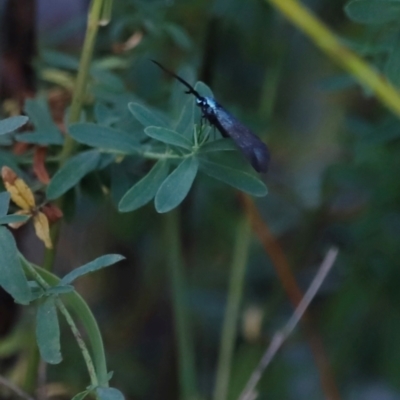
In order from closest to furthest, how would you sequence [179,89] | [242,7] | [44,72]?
[179,89] < [44,72] < [242,7]

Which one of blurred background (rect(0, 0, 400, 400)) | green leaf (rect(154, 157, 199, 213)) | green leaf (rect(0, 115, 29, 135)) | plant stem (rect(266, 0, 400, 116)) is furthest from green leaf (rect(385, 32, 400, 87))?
green leaf (rect(0, 115, 29, 135))

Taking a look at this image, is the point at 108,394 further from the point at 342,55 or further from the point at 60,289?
the point at 342,55

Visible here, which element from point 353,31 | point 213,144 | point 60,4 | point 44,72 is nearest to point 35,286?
point 213,144

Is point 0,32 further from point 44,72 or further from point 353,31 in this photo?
point 353,31

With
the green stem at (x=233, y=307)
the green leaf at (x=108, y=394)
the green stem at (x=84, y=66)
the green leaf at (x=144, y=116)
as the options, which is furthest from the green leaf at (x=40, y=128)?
the green stem at (x=233, y=307)

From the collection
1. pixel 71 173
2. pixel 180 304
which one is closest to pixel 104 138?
pixel 71 173

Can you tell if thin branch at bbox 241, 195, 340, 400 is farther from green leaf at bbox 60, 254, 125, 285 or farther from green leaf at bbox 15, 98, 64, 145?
green leaf at bbox 60, 254, 125, 285

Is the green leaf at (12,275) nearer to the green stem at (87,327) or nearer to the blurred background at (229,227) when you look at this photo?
the green stem at (87,327)
